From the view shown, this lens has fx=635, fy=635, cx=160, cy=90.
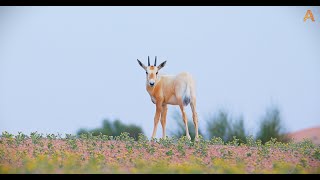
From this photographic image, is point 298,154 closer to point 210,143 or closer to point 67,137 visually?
point 210,143

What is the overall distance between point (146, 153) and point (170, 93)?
2471mm

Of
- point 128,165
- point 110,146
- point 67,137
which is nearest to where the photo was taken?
point 128,165

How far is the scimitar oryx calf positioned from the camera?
1612cm

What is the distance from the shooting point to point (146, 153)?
47.1 ft

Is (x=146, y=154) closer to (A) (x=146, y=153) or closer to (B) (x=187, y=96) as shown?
(A) (x=146, y=153)

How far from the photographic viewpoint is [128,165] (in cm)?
1290

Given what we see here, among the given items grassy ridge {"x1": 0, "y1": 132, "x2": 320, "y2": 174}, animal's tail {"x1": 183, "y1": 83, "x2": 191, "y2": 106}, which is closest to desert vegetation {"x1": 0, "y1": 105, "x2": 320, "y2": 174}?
grassy ridge {"x1": 0, "y1": 132, "x2": 320, "y2": 174}

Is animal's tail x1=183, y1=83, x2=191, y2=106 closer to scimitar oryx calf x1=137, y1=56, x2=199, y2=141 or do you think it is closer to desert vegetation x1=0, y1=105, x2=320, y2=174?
scimitar oryx calf x1=137, y1=56, x2=199, y2=141

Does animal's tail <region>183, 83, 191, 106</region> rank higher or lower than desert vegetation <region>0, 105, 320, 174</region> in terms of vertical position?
higher

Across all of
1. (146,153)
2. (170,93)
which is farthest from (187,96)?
(146,153)

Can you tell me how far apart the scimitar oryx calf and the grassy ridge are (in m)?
0.92
